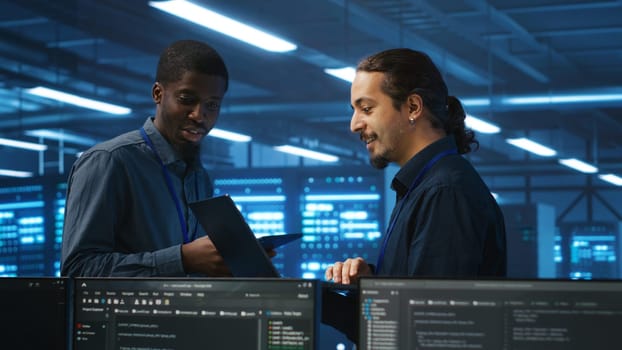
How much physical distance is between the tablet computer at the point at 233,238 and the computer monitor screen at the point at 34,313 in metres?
0.30

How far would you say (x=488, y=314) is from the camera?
147 centimetres

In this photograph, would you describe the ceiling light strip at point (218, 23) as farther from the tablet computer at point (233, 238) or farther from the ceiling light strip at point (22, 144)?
the ceiling light strip at point (22, 144)

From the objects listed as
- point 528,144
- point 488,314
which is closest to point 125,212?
point 488,314

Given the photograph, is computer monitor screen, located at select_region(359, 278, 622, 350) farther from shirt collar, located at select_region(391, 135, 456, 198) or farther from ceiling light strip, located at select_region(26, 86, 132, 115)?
ceiling light strip, located at select_region(26, 86, 132, 115)

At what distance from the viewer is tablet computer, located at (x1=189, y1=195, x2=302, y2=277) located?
1.75 metres

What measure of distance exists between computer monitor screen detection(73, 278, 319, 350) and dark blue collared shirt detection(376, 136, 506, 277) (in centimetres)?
35

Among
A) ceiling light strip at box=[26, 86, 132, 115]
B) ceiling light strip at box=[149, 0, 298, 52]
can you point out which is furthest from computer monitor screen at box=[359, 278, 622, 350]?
ceiling light strip at box=[26, 86, 132, 115]

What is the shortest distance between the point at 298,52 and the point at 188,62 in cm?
902

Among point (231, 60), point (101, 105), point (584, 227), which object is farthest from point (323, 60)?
point (584, 227)

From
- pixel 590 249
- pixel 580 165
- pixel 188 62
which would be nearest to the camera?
pixel 188 62

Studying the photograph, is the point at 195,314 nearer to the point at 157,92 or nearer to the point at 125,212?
the point at 125,212

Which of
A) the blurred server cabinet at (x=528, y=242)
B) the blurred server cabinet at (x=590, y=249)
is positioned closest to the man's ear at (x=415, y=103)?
the blurred server cabinet at (x=528, y=242)

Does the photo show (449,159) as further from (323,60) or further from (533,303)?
(323,60)

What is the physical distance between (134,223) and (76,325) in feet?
1.46
